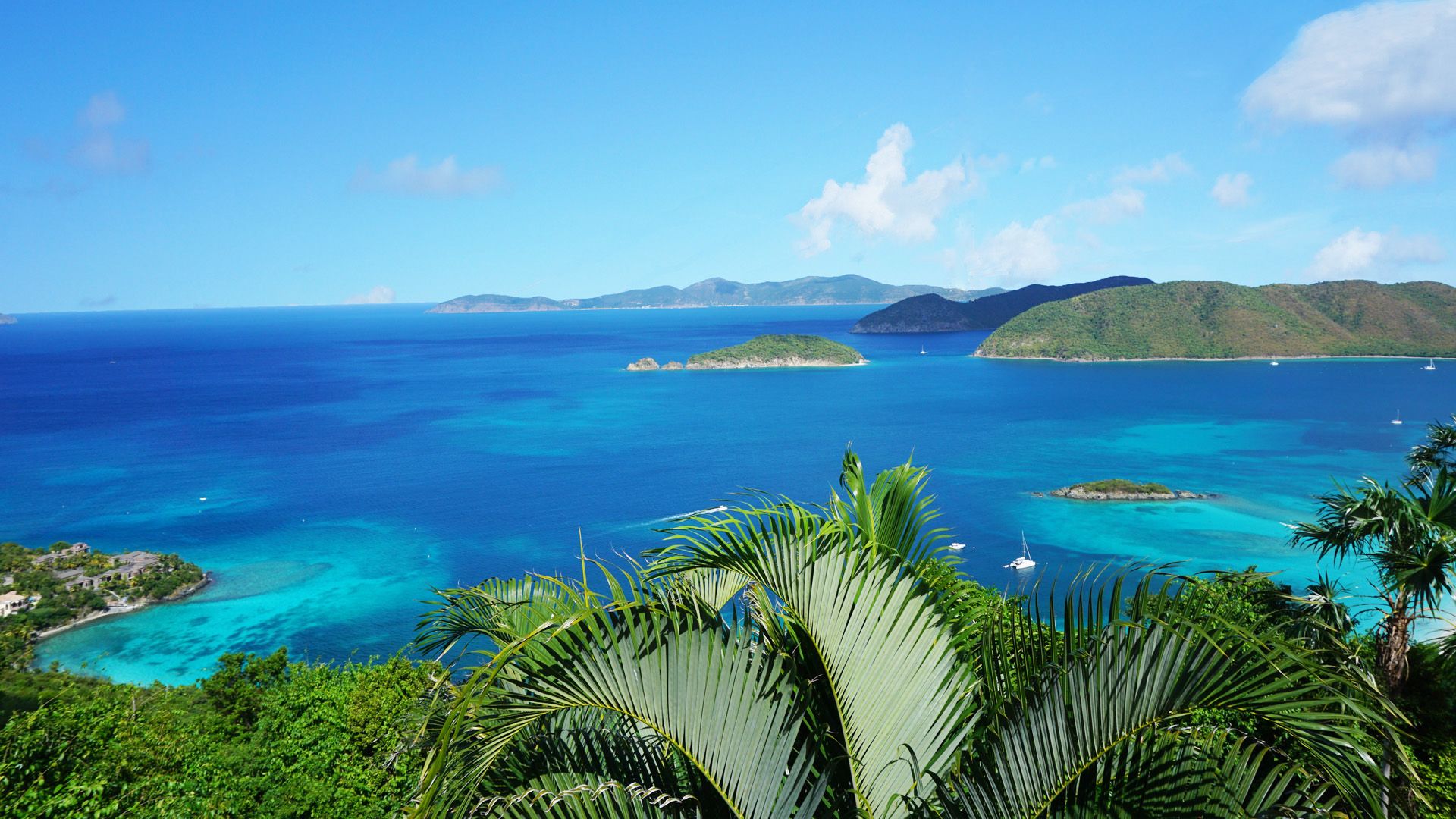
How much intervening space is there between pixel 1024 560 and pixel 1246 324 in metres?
104

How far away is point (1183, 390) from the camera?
89375 millimetres

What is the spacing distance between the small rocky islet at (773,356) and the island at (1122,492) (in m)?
72.1

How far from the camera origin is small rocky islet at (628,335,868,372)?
119375 mm

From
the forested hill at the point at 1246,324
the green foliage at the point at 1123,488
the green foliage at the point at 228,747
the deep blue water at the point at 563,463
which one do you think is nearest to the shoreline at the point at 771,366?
the deep blue water at the point at 563,463

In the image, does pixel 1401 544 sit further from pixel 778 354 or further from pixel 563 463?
pixel 778 354

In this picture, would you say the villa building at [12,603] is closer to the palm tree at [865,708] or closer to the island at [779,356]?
the palm tree at [865,708]

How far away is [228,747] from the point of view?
12.8 metres

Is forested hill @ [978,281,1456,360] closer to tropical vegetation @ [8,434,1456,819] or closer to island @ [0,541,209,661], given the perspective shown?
island @ [0,541,209,661]

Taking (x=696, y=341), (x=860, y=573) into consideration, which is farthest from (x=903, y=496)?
(x=696, y=341)

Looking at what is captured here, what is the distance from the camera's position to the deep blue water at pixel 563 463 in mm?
37750

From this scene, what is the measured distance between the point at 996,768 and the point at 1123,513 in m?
48.3

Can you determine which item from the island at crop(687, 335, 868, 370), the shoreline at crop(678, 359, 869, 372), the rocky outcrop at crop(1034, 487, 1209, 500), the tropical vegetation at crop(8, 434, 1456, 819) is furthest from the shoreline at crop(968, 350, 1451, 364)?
the tropical vegetation at crop(8, 434, 1456, 819)

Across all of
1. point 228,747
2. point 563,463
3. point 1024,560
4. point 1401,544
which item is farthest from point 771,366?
point 1401,544

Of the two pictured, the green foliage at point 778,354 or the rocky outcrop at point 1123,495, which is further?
the green foliage at point 778,354
